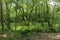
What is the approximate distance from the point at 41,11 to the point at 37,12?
0.33 metres

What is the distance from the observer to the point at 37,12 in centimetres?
1419

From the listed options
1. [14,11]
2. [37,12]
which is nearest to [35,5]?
[37,12]

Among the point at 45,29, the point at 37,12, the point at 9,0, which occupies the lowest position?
the point at 45,29

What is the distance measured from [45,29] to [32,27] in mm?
969

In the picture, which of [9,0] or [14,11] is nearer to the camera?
[9,0]

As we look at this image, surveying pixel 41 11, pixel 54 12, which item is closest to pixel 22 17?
pixel 41 11

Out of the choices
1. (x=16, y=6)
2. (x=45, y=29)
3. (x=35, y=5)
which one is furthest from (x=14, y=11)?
(x=45, y=29)

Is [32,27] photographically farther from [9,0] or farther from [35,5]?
[9,0]

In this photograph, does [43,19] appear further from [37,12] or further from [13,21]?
[13,21]

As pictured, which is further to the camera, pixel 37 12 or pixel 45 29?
pixel 37 12

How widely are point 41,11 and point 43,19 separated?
0.65 m

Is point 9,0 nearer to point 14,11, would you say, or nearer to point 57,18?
point 14,11

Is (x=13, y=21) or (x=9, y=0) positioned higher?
(x=9, y=0)

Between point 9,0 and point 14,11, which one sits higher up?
point 9,0
